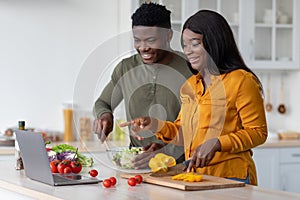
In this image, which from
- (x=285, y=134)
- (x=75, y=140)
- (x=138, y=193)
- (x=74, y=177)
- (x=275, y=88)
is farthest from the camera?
(x=275, y=88)

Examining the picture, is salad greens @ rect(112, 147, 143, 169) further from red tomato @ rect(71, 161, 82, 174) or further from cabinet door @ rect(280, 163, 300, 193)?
cabinet door @ rect(280, 163, 300, 193)

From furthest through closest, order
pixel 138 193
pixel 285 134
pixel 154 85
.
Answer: pixel 285 134 → pixel 154 85 → pixel 138 193

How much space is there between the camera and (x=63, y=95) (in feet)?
16.3

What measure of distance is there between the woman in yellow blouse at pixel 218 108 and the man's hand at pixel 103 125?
0.08m

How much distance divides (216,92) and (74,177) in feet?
2.23

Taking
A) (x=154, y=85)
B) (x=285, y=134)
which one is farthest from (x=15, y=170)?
(x=285, y=134)

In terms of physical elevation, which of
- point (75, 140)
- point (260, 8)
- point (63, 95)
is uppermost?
point (260, 8)

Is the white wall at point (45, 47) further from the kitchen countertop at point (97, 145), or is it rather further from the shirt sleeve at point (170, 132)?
the shirt sleeve at point (170, 132)

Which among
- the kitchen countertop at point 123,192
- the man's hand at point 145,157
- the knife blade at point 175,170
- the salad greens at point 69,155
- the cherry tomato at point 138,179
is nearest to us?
the kitchen countertop at point 123,192

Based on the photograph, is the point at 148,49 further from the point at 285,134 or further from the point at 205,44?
the point at 285,134

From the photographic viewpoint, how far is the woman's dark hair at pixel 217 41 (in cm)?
272

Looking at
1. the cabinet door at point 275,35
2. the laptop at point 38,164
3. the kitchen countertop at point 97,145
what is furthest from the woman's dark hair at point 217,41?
the cabinet door at point 275,35

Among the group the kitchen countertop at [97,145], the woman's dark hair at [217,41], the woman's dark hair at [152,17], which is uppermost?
the woman's dark hair at [152,17]

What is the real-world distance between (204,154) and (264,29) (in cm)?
283
